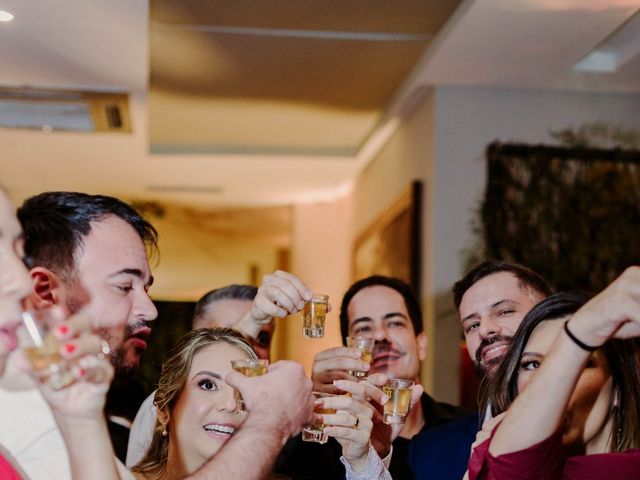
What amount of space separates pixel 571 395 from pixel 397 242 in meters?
4.47

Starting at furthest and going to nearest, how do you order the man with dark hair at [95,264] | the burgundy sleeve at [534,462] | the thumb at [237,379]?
the man with dark hair at [95,264] → the thumb at [237,379] → the burgundy sleeve at [534,462]

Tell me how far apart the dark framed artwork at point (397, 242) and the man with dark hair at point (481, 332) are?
2.59m

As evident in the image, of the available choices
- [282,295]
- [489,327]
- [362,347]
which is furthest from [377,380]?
[489,327]

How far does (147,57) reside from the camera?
15.7ft

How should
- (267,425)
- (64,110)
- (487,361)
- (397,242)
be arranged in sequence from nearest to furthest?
(267,425) → (487,361) → (64,110) → (397,242)

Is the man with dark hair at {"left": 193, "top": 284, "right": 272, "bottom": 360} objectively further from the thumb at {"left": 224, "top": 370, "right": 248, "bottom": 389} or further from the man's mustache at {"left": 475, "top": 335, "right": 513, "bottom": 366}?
the thumb at {"left": 224, "top": 370, "right": 248, "bottom": 389}

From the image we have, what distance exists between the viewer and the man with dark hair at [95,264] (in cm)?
215

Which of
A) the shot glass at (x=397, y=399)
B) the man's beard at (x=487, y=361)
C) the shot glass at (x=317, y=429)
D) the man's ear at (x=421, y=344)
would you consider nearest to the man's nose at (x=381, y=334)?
the man's ear at (x=421, y=344)

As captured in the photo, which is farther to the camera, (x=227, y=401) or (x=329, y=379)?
(x=329, y=379)

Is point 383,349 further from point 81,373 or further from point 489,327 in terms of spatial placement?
point 81,373

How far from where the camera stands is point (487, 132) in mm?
5484

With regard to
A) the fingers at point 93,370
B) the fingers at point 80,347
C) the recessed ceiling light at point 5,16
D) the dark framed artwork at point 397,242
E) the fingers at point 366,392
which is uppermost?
the recessed ceiling light at point 5,16

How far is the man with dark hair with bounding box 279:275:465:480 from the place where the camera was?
3090 millimetres

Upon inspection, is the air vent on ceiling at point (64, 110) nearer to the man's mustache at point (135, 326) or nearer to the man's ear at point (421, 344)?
the man's ear at point (421, 344)
